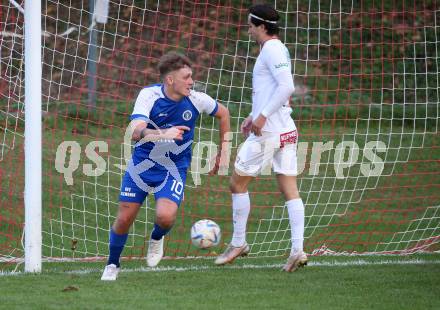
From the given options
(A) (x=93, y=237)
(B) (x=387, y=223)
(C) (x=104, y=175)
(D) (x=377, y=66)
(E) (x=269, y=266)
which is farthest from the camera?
(D) (x=377, y=66)

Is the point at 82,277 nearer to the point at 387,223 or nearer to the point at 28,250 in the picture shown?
the point at 28,250

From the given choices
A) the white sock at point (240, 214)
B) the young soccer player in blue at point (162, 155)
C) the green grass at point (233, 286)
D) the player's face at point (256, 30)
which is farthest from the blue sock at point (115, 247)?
the player's face at point (256, 30)

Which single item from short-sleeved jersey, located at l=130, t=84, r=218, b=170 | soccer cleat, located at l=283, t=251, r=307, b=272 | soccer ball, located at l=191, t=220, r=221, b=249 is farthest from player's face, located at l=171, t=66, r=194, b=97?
soccer cleat, located at l=283, t=251, r=307, b=272

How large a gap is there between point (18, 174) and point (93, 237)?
5.45 feet

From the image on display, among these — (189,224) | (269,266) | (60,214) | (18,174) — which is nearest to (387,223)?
(189,224)

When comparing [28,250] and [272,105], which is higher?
[272,105]

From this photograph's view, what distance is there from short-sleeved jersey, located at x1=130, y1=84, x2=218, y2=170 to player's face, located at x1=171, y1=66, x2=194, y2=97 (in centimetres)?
11

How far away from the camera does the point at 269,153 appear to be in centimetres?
670

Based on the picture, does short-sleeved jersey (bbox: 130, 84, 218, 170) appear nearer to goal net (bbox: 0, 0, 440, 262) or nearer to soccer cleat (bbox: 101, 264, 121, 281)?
soccer cleat (bbox: 101, 264, 121, 281)

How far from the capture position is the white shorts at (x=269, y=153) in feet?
22.0

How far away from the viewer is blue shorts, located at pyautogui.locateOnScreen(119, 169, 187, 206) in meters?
6.26

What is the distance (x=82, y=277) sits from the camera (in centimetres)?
634

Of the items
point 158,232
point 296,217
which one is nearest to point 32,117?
point 158,232

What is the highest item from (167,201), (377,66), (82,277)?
(377,66)
